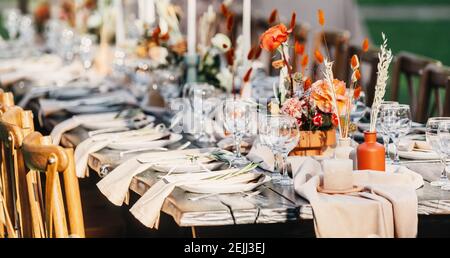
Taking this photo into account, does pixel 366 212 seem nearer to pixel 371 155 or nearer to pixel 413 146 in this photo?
pixel 371 155

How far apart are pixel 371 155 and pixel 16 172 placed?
0.99 metres

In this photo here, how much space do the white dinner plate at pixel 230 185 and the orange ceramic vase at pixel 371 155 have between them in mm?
275

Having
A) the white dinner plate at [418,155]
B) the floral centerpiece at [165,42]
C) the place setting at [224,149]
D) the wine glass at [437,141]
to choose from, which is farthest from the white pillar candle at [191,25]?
the wine glass at [437,141]

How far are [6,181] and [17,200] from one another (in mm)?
108

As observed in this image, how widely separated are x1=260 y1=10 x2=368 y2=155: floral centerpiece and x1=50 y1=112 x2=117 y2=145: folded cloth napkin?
1.07 metres

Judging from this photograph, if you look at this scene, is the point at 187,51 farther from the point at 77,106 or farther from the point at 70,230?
the point at 70,230

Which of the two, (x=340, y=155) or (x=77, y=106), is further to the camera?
(x=77, y=106)

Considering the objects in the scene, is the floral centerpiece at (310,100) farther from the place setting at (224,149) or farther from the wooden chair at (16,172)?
the wooden chair at (16,172)

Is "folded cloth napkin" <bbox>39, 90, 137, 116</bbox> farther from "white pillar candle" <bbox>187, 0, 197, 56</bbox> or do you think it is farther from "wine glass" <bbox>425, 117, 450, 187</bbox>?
"wine glass" <bbox>425, 117, 450, 187</bbox>

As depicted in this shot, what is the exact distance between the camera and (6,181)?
2951 millimetres

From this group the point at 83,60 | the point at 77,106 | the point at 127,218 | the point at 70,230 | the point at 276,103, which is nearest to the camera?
the point at 70,230

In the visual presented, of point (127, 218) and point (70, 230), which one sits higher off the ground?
point (70, 230)

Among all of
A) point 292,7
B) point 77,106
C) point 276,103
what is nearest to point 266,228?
point 276,103

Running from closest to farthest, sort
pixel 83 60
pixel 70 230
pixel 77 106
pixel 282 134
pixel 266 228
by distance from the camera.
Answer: pixel 70 230, pixel 282 134, pixel 266 228, pixel 77 106, pixel 83 60
